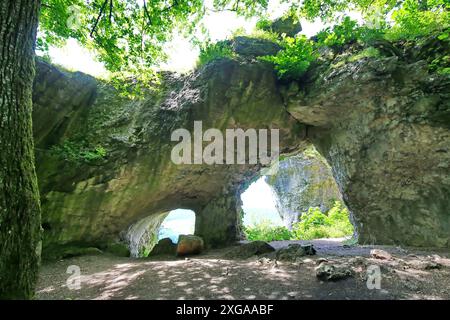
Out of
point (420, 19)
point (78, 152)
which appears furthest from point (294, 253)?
point (78, 152)

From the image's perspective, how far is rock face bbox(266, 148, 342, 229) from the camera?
68.6ft

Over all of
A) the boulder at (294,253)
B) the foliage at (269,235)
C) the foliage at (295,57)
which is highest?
the foliage at (295,57)

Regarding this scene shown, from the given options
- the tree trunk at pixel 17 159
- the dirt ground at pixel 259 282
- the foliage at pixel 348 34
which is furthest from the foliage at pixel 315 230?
the tree trunk at pixel 17 159

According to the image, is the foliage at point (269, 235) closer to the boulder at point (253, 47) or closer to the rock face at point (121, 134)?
the rock face at point (121, 134)

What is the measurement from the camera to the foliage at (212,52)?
830 centimetres

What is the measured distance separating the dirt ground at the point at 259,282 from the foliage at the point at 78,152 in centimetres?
Result: 328

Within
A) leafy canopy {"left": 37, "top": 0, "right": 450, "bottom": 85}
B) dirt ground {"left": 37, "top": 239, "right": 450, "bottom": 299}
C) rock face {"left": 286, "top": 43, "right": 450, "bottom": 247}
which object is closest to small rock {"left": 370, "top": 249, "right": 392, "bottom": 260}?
dirt ground {"left": 37, "top": 239, "right": 450, "bottom": 299}

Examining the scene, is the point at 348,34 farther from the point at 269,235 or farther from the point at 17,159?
the point at 269,235

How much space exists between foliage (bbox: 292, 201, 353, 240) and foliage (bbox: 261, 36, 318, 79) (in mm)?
9167

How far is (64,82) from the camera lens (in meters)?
7.83

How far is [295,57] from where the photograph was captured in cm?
779
